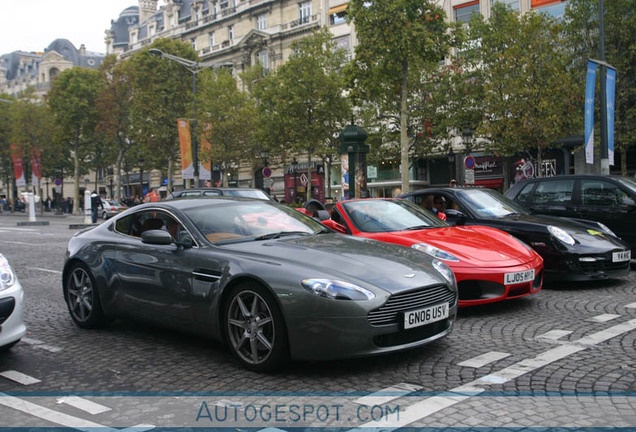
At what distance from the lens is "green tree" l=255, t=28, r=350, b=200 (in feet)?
115

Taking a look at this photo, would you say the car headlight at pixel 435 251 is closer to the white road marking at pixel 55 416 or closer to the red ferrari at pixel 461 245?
the red ferrari at pixel 461 245

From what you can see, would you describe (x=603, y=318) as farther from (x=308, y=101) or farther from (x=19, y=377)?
(x=308, y=101)

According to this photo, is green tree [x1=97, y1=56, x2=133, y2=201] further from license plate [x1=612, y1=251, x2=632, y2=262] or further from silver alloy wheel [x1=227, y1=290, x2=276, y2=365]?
silver alloy wheel [x1=227, y1=290, x2=276, y2=365]

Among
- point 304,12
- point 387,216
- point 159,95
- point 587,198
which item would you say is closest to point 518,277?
point 387,216

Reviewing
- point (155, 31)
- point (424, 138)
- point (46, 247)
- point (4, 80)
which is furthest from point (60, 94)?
point (4, 80)

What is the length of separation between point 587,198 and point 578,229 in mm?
2032

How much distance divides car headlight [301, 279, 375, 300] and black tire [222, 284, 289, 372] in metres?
0.32

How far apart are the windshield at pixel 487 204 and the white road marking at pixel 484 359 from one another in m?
4.26

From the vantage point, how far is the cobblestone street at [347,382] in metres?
3.48

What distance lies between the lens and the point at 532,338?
17.2ft

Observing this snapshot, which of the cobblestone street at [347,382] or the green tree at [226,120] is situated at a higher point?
the green tree at [226,120]

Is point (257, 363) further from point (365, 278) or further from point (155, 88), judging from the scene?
point (155, 88)

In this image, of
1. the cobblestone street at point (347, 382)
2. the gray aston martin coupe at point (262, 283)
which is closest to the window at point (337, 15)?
the gray aston martin coupe at point (262, 283)

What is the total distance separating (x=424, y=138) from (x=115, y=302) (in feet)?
99.5
